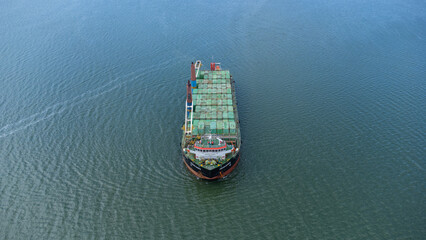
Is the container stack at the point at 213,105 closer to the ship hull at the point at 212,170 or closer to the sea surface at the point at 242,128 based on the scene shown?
the sea surface at the point at 242,128

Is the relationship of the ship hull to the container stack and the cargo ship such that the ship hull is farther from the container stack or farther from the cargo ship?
the container stack

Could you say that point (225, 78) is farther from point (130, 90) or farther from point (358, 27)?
point (358, 27)

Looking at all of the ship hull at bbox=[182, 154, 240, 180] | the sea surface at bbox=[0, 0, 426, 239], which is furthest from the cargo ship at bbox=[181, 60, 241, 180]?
the sea surface at bbox=[0, 0, 426, 239]

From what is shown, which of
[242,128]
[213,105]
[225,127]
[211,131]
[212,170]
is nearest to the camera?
[212,170]

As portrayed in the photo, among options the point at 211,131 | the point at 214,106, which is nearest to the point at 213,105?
the point at 214,106

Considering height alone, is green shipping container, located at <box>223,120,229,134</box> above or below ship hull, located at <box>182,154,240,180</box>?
above

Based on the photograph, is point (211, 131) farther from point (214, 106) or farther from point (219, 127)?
point (214, 106)

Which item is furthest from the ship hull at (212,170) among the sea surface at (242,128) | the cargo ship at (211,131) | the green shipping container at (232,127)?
the green shipping container at (232,127)

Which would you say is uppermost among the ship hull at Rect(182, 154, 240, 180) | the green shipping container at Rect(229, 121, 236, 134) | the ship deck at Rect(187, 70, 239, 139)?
the ship deck at Rect(187, 70, 239, 139)

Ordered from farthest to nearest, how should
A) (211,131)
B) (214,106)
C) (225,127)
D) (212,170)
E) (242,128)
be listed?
(242,128) < (214,106) < (225,127) < (211,131) < (212,170)
